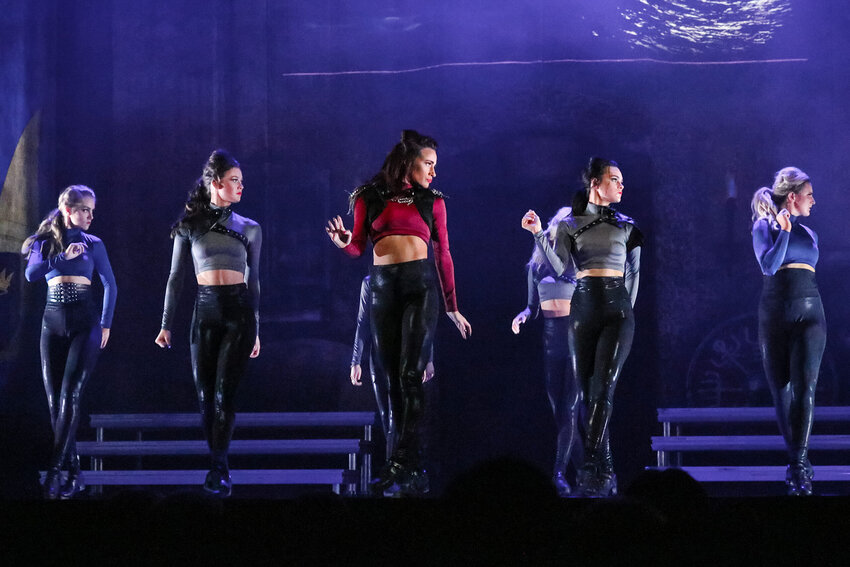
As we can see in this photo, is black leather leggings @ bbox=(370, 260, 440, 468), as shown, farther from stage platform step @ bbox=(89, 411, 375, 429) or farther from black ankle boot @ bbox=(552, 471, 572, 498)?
stage platform step @ bbox=(89, 411, 375, 429)

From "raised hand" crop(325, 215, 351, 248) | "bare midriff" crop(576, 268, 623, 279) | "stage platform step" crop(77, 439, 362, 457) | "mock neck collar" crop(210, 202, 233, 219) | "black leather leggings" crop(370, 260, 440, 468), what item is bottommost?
"stage platform step" crop(77, 439, 362, 457)

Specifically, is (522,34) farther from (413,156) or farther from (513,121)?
(413,156)

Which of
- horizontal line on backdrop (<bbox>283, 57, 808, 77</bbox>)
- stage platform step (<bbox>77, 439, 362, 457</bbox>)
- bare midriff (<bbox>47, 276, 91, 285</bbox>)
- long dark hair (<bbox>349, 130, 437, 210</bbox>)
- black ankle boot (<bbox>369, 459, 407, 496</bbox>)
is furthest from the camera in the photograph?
horizontal line on backdrop (<bbox>283, 57, 808, 77</bbox>)

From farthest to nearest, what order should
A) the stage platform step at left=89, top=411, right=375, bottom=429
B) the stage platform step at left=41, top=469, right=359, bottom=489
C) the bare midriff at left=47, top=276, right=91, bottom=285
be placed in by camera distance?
1. the stage platform step at left=89, top=411, right=375, bottom=429
2. the stage platform step at left=41, top=469, right=359, bottom=489
3. the bare midriff at left=47, top=276, right=91, bottom=285

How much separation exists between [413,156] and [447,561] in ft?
7.85

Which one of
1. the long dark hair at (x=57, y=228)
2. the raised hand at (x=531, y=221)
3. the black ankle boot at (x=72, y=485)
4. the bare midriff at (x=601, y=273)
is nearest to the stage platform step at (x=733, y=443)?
the bare midriff at (x=601, y=273)

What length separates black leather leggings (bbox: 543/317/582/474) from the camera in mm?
5945

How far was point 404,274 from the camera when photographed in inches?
181

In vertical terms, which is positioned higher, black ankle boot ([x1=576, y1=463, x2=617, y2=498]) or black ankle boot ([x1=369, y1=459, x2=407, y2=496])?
black ankle boot ([x1=369, y1=459, x2=407, y2=496])

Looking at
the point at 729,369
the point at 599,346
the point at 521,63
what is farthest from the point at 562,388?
the point at 521,63

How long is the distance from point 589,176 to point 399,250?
1.20 meters

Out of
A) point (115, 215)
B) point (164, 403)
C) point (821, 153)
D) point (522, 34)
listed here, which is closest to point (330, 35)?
point (522, 34)

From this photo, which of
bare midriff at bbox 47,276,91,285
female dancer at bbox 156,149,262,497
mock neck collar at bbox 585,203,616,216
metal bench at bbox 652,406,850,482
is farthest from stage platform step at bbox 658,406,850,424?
bare midriff at bbox 47,276,91,285

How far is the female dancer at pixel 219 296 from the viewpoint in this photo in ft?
16.5
